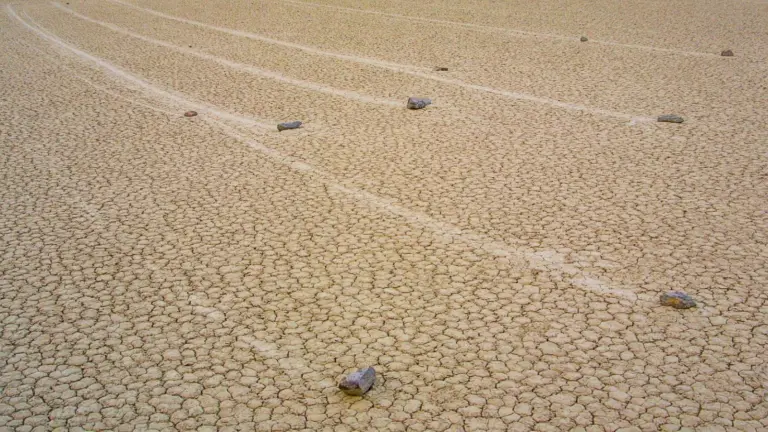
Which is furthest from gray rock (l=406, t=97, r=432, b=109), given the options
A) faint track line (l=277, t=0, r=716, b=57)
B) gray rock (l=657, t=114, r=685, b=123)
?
faint track line (l=277, t=0, r=716, b=57)

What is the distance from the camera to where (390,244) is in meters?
5.80

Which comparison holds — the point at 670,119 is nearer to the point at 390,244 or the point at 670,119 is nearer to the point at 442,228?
the point at 442,228

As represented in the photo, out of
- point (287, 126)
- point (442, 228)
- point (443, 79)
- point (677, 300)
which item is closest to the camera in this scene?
point (677, 300)

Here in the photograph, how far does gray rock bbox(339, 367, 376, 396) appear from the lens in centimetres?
404

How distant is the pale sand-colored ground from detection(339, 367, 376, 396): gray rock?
58mm

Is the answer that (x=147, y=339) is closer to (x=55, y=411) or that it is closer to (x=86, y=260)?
(x=55, y=411)

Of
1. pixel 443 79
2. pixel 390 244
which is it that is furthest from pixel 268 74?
pixel 390 244

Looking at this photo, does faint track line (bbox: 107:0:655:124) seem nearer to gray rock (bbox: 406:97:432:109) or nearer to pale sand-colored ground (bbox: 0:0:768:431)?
pale sand-colored ground (bbox: 0:0:768:431)

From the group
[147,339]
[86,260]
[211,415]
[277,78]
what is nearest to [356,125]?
[277,78]

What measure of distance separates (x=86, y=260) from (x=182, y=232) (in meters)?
0.73

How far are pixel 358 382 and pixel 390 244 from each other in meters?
1.88

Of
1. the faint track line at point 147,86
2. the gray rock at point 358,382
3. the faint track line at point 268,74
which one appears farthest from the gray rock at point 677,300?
the faint track line at point 268,74

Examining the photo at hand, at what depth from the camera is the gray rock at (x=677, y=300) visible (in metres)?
4.77

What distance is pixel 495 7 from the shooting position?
A: 16.5 m
